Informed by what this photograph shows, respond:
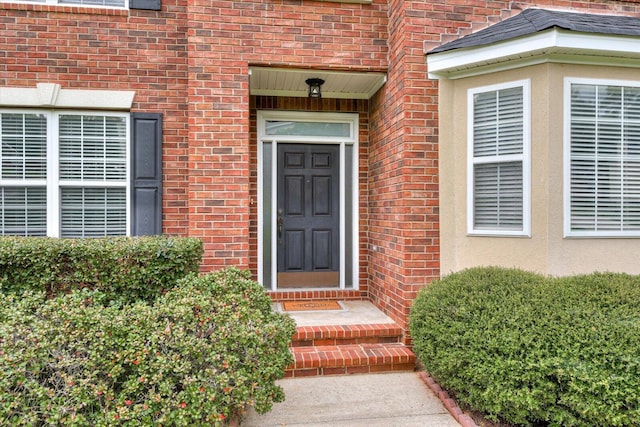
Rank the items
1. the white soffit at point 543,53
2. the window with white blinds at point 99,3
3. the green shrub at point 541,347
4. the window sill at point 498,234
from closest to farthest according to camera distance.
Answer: the green shrub at point 541,347
the white soffit at point 543,53
the window sill at point 498,234
the window with white blinds at point 99,3

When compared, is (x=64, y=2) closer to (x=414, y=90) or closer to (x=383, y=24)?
(x=383, y=24)

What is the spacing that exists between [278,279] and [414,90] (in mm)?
2966

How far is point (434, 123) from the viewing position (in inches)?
165

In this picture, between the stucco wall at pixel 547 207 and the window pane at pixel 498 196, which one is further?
the window pane at pixel 498 196

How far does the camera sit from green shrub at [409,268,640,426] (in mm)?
2535

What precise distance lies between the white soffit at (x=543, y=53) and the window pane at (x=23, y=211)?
15.0ft

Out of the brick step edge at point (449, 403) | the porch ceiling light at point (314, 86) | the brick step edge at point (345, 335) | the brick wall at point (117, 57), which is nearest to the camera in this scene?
the brick step edge at point (449, 403)

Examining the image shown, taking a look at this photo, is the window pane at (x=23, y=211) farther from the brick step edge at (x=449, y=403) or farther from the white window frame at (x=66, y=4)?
the brick step edge at (x=449, y=403)

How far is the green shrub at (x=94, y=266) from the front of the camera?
11.0 feet

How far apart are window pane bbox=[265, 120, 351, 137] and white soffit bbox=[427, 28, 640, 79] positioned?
170 centimetres

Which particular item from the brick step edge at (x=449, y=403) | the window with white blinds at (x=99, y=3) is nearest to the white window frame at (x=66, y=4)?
the window with white blinds at (x=99, y=3)

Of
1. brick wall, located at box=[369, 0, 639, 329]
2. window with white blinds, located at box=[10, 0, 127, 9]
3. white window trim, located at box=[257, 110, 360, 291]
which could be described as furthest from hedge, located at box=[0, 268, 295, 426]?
window with white blinds, located at box=[10, 0, 127, 9]

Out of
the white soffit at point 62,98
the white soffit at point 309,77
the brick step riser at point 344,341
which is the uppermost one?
the white soffit at point 309,77

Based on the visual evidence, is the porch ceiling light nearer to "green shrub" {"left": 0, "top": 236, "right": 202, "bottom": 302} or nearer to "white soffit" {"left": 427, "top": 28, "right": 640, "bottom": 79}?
"white soffit" {"left": 427, "top": 28, "right": 640, "bottom": 79}
